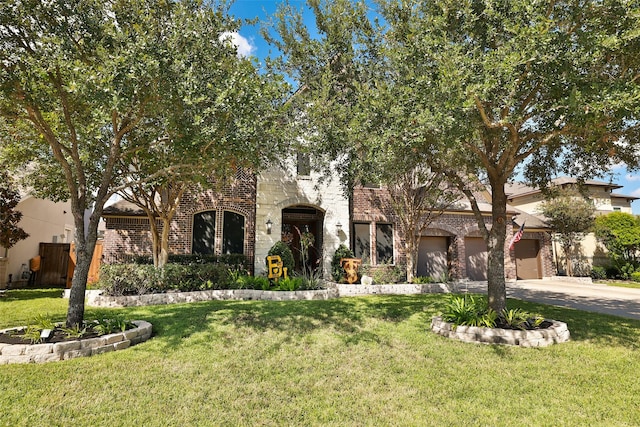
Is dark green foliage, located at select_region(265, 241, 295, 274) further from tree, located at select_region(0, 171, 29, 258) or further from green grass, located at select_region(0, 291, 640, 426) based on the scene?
tree, located at select_region(0, 171, 29, 258)

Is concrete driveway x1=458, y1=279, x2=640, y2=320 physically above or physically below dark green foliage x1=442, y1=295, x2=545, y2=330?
below

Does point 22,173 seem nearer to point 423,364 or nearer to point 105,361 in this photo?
point 105,361

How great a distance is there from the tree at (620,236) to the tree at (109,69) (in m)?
21.7

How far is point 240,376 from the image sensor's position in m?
4.95

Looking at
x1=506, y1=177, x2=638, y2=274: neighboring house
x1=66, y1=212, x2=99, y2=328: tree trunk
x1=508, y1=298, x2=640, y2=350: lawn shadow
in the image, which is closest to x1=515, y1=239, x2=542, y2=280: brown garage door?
x1=506, y1=177, x2=638, y2=274: neighboring house

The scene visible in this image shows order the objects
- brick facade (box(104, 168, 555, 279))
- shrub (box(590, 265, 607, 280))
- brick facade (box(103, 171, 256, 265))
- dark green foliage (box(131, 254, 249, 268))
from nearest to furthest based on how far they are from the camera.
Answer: dark green foliage (box(131, 254, 249, 268)) < brick facade (box(103, 171, 256, 265)) < brick facade (box(104, 168, 555, 279)) < shrub (box(590, 265, 607, 280))

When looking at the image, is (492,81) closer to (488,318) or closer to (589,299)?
(488,318)

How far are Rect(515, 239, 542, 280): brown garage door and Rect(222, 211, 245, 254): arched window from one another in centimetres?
1541

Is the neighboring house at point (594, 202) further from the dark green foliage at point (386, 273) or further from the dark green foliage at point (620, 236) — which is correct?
the dark green foliage at point (386, 273)

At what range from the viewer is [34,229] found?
16391 millimetres

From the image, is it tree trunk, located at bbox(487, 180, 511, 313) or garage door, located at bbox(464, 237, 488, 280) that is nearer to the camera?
tree trunk, located at bbox(487, 180, 511, 313)

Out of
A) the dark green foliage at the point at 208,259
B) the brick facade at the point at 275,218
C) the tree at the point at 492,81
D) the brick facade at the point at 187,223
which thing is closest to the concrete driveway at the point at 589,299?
the brick facade at the point at 275,218

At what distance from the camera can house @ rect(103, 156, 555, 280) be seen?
13430 millimetres

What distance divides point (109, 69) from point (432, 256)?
1565 cm
